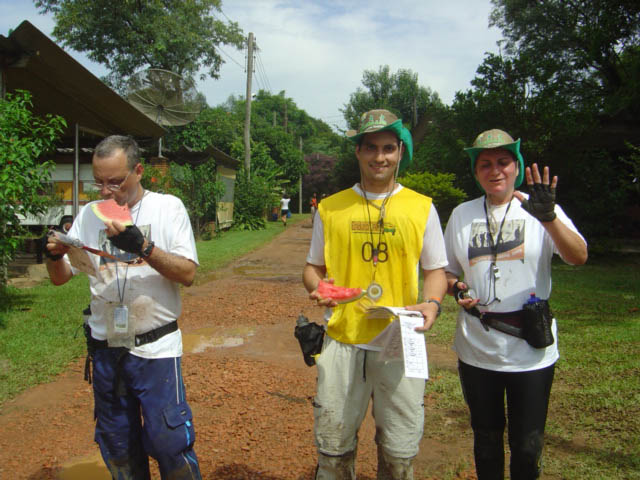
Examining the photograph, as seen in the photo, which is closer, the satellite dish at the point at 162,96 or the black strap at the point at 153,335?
the black strap at the point at 153,335

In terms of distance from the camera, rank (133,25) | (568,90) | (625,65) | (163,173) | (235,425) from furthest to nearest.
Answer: (133,25) → (568,90) → (163,173) → (625,65) → (235,425)

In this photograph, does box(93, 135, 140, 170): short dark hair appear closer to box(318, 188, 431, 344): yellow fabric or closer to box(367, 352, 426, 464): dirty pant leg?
box(318, 188, 431, 344): yellow fabric

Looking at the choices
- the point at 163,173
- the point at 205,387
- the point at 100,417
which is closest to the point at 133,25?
the point at 163,173

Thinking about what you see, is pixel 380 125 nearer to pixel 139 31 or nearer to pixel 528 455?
pixel 528 455

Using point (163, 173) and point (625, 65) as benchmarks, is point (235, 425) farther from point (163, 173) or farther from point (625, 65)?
point (625, 65)

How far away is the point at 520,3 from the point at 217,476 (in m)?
24.4

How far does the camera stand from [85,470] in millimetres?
3604

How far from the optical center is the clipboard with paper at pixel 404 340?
236cm

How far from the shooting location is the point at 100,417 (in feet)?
8.90

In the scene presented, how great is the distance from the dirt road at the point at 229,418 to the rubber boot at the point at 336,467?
3.24 feet

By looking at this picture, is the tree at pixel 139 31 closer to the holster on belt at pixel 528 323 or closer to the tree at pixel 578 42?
the tree at pixel 578 42

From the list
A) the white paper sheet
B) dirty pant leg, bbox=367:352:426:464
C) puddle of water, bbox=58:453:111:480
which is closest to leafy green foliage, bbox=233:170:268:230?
puddle of water, bbox=58:453:111:480

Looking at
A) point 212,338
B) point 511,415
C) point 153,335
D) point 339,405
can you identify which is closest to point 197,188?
point 212,338

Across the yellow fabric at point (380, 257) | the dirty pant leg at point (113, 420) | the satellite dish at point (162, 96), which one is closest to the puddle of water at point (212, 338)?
the dirty pant leg at point (113, 420)
